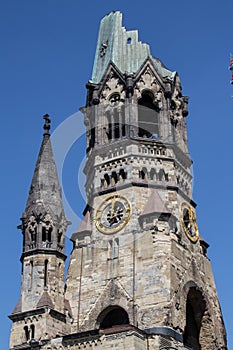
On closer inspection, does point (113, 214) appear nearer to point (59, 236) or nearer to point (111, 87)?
point (59, 236)

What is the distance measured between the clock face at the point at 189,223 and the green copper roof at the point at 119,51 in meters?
10.6

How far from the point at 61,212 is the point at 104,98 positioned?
33.9ft

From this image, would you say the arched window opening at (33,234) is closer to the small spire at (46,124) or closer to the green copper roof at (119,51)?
the small spire at (46,124)

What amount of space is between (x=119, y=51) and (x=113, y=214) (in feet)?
43.7

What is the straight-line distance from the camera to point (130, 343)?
42.8 meters

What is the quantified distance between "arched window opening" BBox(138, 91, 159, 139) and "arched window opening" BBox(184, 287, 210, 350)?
459 inches

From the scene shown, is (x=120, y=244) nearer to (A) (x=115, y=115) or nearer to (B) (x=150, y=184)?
(B) (x=150, y=184)

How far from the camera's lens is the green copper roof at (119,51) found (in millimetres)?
57375

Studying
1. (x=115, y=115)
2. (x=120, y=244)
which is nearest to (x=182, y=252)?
(x=120, y=244)

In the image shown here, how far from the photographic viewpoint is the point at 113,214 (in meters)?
51.2

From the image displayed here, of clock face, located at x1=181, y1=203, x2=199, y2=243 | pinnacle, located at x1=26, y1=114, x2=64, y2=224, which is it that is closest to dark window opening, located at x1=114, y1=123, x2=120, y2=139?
pinnacle, located at x1=26, y1=114, x2=64, y2=224

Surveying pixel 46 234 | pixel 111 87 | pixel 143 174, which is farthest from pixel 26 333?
pixel 111 87

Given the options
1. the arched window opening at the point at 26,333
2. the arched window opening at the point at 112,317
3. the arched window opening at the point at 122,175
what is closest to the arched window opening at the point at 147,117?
the arched window opening at the point at 122,175

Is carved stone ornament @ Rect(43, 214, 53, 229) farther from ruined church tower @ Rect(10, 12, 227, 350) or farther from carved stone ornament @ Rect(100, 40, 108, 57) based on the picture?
carved stone ornament @ Rect(100, 40, 108, 57)
